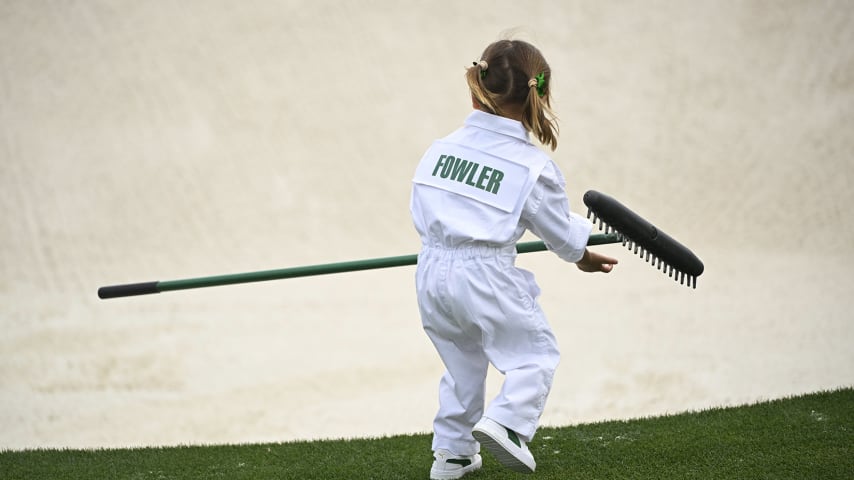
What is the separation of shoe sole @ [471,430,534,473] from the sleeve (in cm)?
35

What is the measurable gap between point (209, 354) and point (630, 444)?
2393 millimetres

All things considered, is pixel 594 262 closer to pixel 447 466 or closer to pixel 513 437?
pixel 513 437

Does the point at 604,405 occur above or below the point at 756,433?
below

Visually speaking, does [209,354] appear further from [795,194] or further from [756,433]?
[795,194]

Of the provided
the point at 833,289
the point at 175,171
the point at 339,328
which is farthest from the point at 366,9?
the point at 833,289

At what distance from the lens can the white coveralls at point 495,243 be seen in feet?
6.05

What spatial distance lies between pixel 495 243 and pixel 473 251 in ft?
0.14

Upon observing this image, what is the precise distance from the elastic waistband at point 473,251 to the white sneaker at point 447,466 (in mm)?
402

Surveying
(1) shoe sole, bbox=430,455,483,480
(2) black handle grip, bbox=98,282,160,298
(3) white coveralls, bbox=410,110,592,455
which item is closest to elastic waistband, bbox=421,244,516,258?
(3) white coveralls, bbox=410,110,592,455

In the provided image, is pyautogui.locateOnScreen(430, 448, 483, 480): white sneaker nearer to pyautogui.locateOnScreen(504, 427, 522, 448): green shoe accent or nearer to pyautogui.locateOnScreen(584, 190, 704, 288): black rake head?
pyautogui.locateOnScreen(504, 427, 522, 448): green shoe accent

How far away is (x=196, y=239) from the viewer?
5.13 meters

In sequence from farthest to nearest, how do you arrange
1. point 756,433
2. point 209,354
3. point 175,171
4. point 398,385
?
1. point 175,171
2. point 209,354
3. point 398,385
4. point 756,433

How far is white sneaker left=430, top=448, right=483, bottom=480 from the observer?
78.7 inches

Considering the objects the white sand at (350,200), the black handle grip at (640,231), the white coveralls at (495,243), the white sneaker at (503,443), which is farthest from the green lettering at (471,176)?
the white sand at (350,200)
